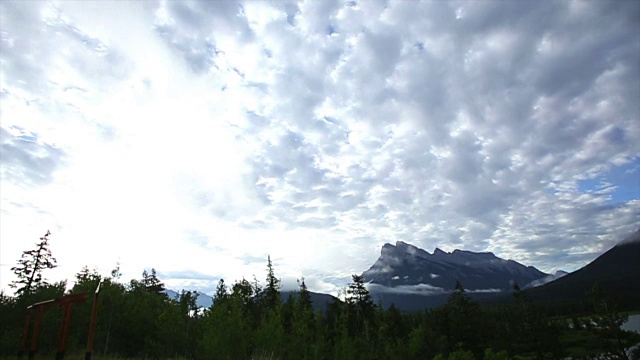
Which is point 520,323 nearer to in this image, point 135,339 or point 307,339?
point 307,339

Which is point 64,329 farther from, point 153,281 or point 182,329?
point 153,281

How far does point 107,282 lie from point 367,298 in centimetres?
4464

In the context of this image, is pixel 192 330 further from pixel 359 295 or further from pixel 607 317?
pixel 607 317

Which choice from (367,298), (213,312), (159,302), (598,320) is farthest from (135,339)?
(598,320)

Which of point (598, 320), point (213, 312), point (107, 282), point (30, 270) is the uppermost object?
point (30, 270)

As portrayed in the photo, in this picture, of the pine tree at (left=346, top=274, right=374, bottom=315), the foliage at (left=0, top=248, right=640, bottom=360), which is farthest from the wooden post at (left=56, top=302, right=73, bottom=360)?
the pine tree at (left=346, top=274, right=374, bottom=315)

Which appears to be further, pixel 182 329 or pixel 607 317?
pixel 607 317

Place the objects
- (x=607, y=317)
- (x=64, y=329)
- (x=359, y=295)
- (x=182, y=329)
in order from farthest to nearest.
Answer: (x=359, y=295)
(x=607, y=317)
(x=182, y=329)
(x=64, y=329)

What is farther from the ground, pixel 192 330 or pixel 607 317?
pixel 192 330

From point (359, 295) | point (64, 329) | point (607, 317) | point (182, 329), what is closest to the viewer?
point (64, 329)

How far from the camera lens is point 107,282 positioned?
3625cm

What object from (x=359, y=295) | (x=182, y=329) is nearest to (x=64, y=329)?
(x=182, y=329)

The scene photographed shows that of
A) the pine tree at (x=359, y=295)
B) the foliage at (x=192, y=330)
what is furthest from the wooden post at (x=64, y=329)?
the pine tree at (x=359, y=295)

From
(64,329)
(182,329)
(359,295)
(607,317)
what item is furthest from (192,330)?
(607,317)
